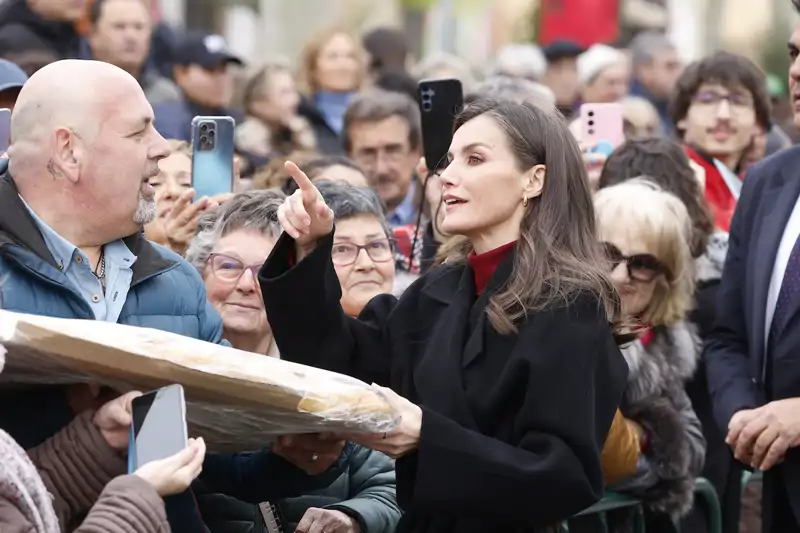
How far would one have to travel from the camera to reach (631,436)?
183 inches

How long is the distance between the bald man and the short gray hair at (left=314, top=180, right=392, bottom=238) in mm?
1572

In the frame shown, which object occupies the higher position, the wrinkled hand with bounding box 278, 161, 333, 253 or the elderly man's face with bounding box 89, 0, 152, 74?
the wrinkled hand with bounding box 278, 161, 333, 253

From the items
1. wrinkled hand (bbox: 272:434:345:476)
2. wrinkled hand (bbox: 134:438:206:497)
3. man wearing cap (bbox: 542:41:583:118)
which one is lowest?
man wearing cap (bbox: 542:41:583:118)

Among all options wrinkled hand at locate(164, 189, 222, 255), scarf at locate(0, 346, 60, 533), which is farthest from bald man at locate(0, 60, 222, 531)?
wrinkled hand at locate(164, 189, 222, 255)

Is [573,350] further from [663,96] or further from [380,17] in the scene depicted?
[380,17]

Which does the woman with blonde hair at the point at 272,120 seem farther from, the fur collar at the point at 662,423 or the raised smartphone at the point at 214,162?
the fur collar at the point at 662,423

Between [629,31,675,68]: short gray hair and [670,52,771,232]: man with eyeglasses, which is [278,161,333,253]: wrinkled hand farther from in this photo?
[629,31,675,68]: short gray hair

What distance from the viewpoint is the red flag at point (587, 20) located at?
15.4 metres

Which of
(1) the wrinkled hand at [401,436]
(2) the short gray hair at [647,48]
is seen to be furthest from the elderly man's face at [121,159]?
(2) the short gray hair at [647,48]

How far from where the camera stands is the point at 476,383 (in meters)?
3.74

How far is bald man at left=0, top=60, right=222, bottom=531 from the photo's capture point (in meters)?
3.46

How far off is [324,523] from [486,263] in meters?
0.88

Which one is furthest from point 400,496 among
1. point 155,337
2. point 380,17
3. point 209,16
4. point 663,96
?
point 380,17

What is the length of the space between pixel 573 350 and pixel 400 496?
0.58 meters
